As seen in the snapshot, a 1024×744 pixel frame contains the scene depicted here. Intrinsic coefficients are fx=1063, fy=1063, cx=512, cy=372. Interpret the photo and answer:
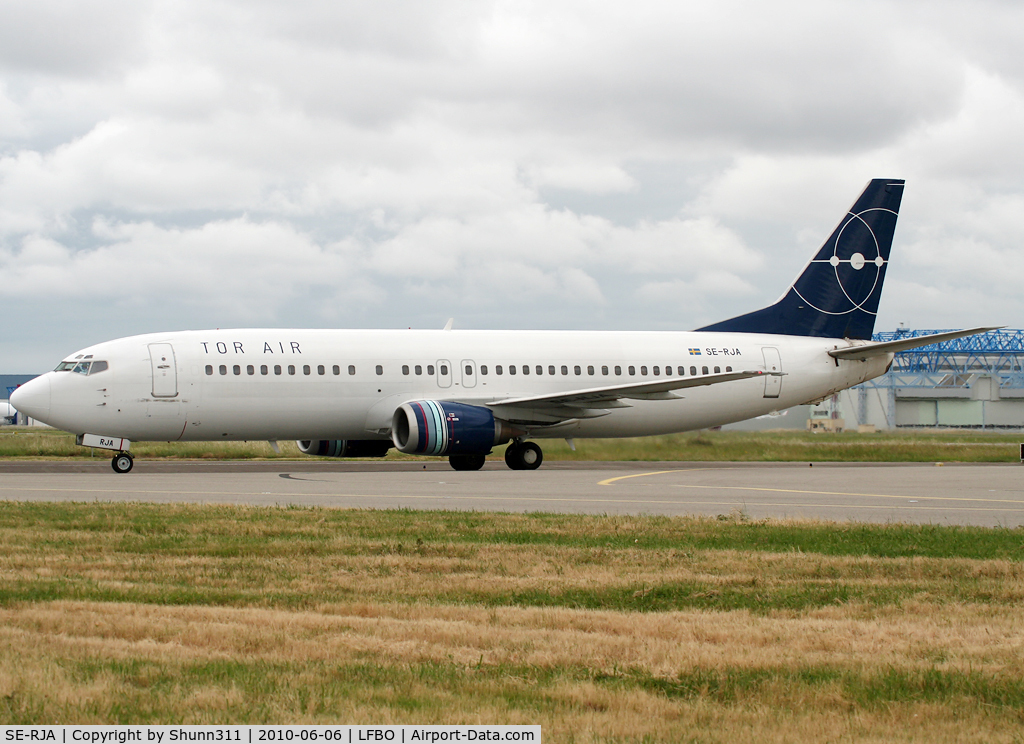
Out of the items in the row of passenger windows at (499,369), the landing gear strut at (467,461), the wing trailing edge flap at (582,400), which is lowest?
the landing gear strut at (467,461)

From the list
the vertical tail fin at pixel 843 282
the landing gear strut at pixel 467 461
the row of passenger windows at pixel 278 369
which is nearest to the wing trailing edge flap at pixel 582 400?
the landing gear strut at pixel 467 461

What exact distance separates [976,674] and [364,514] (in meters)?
9.98

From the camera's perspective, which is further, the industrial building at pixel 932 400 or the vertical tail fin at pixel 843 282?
the industrial building at pixel 932 400

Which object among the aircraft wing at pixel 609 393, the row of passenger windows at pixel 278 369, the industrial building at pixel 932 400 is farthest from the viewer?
the industrial building at pixel 932 400

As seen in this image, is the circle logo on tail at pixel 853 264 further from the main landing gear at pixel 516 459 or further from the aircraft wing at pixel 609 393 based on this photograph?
the main landing gear at pixel 516 459

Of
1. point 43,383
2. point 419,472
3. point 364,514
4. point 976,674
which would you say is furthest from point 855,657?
point 43,383

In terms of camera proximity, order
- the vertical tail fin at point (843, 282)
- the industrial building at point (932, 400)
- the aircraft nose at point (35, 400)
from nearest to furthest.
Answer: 1. the aircraft nose at point (35, 400)
2. the vertical tail fin at point (843, 282)
3. the industrial building at point (932, 400)

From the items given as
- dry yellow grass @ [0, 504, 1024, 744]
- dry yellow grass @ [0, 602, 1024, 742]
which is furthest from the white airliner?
dry yellow grass @ [0, 602, 1024, 742]

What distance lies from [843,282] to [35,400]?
24.3 meters

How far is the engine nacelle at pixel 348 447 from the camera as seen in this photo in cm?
3109

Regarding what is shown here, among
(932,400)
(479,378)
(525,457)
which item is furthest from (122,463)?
(932,400)

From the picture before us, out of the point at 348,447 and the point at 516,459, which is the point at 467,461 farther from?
the point at 348,447

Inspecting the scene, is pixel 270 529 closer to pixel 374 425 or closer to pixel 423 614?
pixel 423 614

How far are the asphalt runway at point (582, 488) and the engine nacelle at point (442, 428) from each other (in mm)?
717
